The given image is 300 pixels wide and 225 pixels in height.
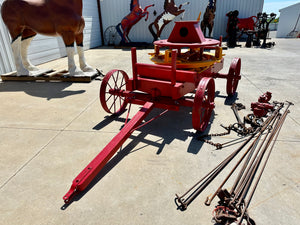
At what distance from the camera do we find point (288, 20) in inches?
956

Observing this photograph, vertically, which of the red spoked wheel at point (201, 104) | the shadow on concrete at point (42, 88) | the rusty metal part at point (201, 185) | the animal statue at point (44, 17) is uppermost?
the animal statue at point (44, 17)

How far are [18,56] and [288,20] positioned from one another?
2803cm

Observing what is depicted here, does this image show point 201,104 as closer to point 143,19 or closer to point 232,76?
point 232,76

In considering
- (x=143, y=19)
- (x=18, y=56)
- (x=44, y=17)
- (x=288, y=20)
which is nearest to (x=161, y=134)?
(x=44, y=17)

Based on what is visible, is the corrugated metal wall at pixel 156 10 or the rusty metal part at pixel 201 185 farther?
the corrugated metal wall at pixel 156 10

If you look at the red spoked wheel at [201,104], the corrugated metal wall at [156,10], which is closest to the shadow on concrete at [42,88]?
the red spoked wheel at [201,104]

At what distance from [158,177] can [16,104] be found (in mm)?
Answer: 3941

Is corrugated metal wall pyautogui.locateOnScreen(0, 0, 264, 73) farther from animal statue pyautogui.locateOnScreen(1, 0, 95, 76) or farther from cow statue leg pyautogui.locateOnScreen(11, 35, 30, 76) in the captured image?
animal statue pyautogui.locateOnScreen(1, 0, 95, 76)

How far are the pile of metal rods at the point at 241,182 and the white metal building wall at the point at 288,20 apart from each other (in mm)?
26142

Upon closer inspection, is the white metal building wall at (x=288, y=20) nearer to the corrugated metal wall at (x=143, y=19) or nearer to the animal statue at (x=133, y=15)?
the corrugated metal wall at (x=143, y=19)

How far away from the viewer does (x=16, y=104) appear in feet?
15.7

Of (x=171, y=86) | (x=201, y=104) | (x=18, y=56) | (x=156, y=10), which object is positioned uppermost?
(x=156, y=10)

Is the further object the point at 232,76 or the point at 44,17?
the point at 44,17

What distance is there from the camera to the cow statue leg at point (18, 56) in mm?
6033
